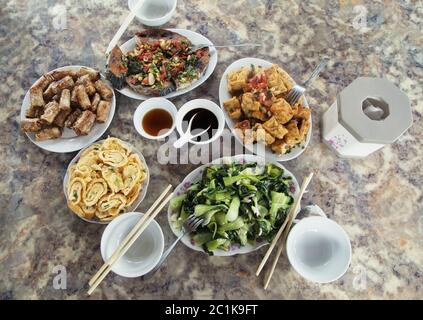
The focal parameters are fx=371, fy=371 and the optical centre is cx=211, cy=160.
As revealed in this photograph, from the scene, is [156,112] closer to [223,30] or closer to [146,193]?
[146,193]

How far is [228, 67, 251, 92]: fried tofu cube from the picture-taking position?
2.03 m

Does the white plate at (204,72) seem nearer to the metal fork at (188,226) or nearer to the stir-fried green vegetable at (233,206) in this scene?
the stir-fried green vegetable at (233,206)

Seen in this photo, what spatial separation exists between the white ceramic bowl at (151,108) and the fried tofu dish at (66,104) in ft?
0.59

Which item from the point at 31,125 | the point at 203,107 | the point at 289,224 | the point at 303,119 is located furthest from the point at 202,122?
the point at 31,125

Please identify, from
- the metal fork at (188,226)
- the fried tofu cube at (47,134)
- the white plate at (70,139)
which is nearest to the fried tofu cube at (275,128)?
the metal fork at (188,226)

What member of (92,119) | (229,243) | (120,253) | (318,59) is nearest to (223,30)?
(318,59)

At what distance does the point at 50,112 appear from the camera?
1959 mm

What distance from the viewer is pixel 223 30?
2.38m

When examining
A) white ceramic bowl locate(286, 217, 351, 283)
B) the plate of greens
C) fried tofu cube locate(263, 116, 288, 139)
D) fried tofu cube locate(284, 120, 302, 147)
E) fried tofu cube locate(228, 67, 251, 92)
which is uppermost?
fried tofu cube locate(228, 67, 251, 92)

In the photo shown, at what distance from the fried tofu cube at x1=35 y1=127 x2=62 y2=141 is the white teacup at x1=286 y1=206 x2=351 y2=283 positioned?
131 cm

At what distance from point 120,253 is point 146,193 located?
420mm

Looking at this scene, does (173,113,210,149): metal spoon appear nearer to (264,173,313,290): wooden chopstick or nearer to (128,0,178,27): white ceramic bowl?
(264,173,313,290): wooden chopstick

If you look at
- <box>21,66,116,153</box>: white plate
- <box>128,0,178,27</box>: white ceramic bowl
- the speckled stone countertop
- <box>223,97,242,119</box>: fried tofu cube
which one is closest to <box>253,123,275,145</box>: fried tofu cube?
<box>223,97,242,119</box>: fried tofu cube

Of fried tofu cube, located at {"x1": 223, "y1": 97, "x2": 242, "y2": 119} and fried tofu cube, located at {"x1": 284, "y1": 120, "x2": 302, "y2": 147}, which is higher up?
fried tofu cube, located at {"x1": 223, "y1": 97, "x2": 242, "y2": 119}
